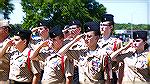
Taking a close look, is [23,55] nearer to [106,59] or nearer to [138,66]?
[106,59]

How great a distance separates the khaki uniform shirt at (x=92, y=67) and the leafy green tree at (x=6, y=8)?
28350 mm

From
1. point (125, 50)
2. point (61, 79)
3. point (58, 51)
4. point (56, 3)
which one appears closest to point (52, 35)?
point (58, 51)

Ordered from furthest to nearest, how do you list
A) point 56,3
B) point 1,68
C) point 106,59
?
point 56,3 → point 1,68 → point 106,59

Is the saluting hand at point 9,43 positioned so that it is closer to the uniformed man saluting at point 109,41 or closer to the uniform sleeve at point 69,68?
the uniform sleeve at point 69,68

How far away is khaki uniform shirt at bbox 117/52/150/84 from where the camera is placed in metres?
5.28

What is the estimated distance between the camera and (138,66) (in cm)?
530

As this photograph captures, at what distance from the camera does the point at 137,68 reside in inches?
210

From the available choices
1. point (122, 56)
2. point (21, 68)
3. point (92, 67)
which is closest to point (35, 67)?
point (21, 68)

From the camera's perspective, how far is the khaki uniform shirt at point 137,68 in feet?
17.3

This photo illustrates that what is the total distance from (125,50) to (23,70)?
1.54 meters

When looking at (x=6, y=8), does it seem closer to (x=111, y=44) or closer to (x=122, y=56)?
(x=111, y=44)

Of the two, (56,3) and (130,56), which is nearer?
(130,56)

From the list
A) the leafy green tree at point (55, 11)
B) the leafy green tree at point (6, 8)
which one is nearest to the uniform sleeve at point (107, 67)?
the leafy green tree at point (6, 8)

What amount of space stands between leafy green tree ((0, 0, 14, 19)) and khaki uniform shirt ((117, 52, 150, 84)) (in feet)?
92.2
